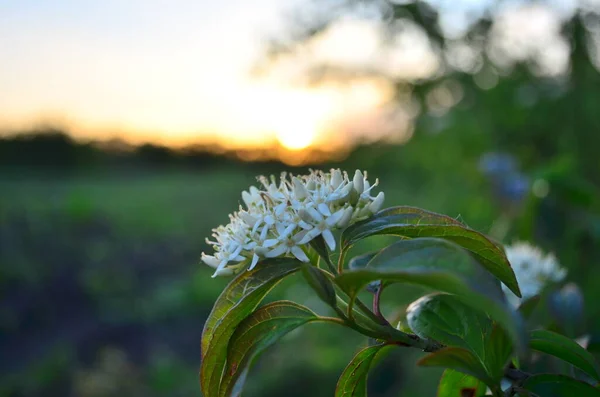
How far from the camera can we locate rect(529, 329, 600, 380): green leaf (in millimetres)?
394

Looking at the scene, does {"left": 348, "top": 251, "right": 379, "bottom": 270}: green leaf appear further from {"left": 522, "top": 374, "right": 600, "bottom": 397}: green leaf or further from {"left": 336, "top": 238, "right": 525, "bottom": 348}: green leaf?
{"left": 522, "top": 374, "right": 600, "bottom": 397}: green leaf

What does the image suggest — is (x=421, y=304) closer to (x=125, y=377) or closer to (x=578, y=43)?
(x=578, y=43)

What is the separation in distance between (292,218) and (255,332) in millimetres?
82

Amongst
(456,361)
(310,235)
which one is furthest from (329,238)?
(456,361)

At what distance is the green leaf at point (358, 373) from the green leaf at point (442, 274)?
0.08 meters

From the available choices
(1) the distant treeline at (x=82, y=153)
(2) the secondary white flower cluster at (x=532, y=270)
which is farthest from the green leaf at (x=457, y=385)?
(1) the distant treeline at (x=82, y=153)

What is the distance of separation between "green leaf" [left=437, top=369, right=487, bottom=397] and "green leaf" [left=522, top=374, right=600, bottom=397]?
83 mm

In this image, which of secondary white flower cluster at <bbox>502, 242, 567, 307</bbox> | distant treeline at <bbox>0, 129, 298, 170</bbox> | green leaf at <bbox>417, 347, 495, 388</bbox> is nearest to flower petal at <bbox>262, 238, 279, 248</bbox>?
green leaf at <bbox>417, 347, 495, 388</bbox>

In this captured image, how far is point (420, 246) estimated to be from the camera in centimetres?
34

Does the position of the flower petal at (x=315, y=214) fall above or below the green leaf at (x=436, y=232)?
above

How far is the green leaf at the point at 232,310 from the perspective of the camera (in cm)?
42

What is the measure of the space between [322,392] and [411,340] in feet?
5.61

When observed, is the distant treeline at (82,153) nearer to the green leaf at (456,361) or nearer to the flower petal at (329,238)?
the flower petal at (329,238)

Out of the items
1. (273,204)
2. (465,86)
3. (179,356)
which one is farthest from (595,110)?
(179,356)
